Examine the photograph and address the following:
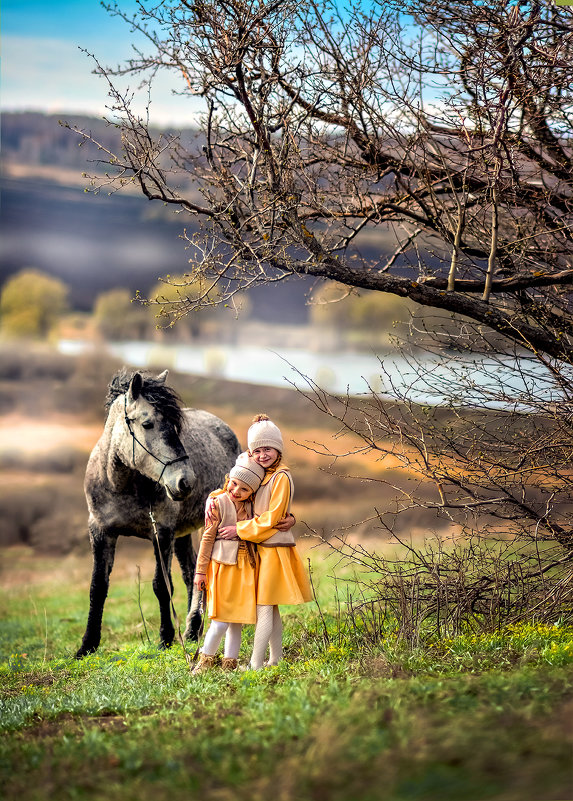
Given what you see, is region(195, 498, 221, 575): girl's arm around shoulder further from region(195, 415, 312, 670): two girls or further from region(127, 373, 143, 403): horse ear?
region(127, 373, 143, 403): horse ear

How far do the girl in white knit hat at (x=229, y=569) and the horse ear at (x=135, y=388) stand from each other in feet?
6.73

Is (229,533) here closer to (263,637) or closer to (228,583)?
(228,583)

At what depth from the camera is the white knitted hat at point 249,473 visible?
6898 millimetres

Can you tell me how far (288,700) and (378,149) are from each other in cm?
610

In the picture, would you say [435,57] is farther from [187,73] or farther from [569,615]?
[569,615]

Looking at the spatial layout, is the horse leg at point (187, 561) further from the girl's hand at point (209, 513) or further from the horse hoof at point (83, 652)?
the girl's hand at point (209, 513)

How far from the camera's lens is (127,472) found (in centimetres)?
886

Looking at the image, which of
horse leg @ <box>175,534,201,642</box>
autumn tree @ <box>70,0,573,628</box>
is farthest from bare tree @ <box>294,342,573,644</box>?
horse leg @ <box>175,534,201,642</box>

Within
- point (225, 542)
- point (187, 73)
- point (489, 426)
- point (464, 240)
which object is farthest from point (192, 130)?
point (225, 542)

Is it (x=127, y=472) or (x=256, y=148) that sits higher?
(x=256, y=148)

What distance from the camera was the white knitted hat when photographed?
690 centimetres

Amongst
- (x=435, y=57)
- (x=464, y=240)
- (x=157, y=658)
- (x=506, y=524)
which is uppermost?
(x=435, y=57)

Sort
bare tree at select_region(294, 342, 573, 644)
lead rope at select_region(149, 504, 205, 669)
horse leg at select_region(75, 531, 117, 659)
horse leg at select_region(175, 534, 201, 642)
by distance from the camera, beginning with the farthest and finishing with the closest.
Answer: horse leg at select_region(175, 534, 201, 642) < horse leg at select_region(75, 531, 117, 659) < bare tree at select_region(294, 342, 573, 644) < lead rope at select_region(149, 504, 205, 669)

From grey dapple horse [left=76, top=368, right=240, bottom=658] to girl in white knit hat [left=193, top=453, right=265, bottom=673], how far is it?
1251 millimetres
